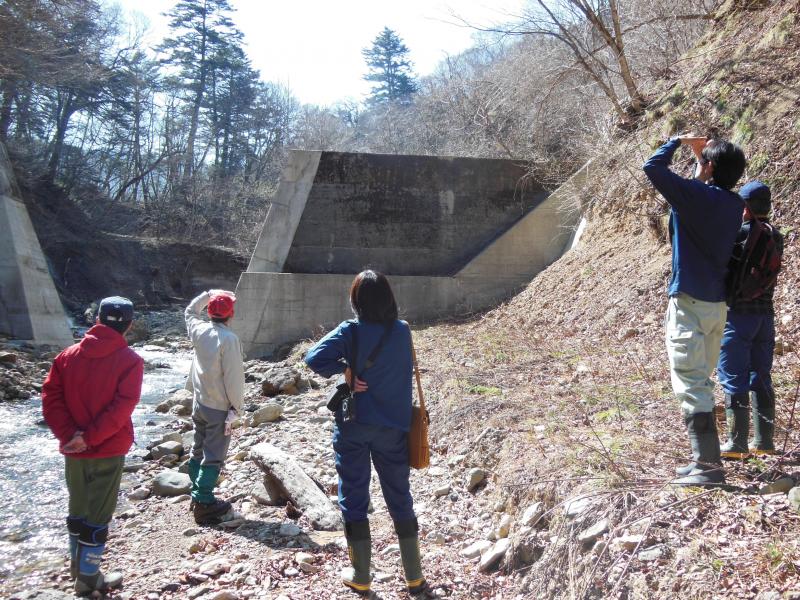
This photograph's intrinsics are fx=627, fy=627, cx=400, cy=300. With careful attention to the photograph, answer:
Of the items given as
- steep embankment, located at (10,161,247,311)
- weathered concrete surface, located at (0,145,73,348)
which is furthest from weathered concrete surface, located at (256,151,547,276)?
steep embankment, located at (10,161,247,311)

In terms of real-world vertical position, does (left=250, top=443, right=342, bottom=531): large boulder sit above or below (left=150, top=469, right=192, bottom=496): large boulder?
above

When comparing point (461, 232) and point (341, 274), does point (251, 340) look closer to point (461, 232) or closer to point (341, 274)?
point (341, 274)

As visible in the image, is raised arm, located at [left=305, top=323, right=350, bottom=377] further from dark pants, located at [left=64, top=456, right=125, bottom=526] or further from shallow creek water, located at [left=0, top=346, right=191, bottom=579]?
shallow creek water, located at [left=0, top=346, right=191, bottom=579]

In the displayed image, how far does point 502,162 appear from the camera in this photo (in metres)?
14.9

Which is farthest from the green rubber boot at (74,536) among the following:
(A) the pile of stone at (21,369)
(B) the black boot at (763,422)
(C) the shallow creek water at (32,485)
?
(A) the pile of stone at (21,369)

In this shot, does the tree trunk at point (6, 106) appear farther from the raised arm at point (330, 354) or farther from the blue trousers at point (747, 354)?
the blue trousers at point (747, 354)

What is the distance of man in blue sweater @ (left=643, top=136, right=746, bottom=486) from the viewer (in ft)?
10.9

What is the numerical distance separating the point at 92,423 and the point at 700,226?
376 cm

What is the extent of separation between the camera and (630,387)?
5691mm

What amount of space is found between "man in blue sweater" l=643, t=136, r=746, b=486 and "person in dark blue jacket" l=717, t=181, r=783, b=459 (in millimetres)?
336

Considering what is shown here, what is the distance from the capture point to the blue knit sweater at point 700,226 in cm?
337

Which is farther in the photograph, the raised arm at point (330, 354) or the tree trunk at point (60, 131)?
the tree trunk at point (60, 131)

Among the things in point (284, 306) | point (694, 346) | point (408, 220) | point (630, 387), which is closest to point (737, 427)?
point (694, 346)

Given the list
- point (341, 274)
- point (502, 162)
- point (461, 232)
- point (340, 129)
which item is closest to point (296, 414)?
point (341, 274)
